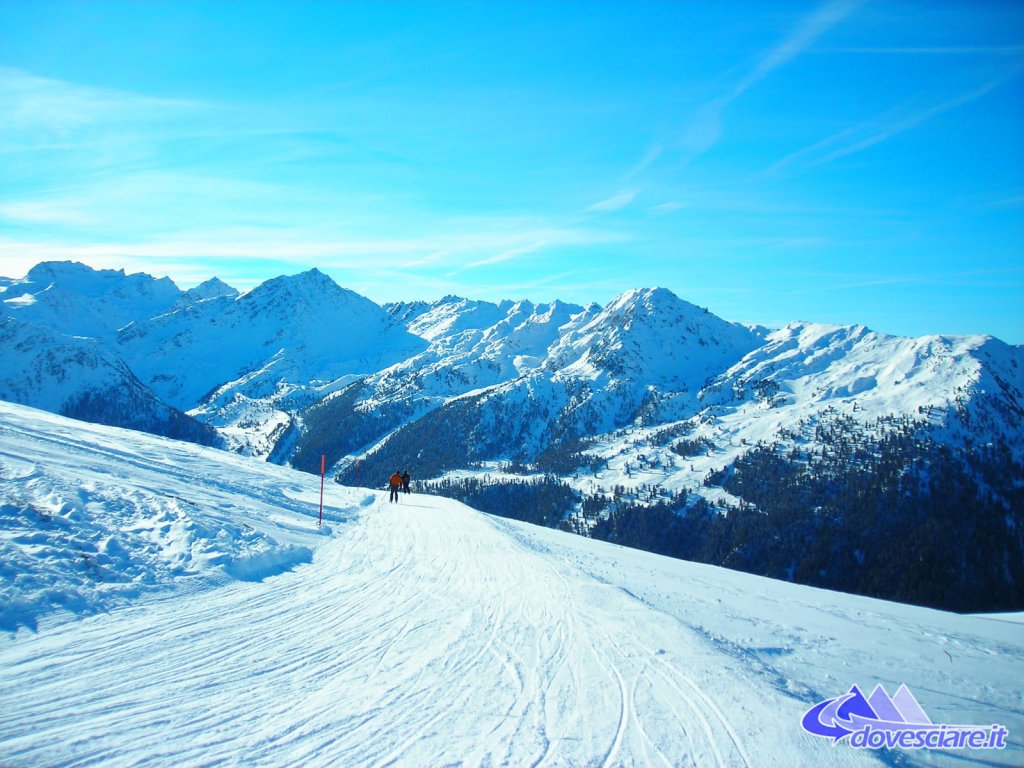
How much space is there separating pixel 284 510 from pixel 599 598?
13.2 metres

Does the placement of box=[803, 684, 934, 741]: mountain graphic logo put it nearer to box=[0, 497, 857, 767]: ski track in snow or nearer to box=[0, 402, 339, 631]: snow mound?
box=[0, 497, 857, 767]: ski track in snow

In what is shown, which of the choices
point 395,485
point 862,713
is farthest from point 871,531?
point 862,713

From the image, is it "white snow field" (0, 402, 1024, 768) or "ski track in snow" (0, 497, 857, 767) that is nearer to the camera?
"ski track in snow" (0, 497, 857, 767)

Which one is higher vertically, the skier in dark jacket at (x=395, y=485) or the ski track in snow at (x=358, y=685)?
the ski track in snow at (x=358, y=685)

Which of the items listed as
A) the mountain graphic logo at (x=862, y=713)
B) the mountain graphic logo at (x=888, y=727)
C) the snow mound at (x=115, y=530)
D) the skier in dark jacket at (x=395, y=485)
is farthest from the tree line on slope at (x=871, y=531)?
the mountain graphic logo at (x=888, y=727)

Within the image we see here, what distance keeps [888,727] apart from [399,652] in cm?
754

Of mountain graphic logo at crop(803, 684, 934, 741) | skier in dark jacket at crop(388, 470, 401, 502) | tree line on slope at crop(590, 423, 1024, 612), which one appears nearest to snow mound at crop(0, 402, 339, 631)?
skier in dark jacket at crop(388, 470, 401, 502)

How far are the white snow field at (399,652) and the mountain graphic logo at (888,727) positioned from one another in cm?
21

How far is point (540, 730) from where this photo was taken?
688 centimetres

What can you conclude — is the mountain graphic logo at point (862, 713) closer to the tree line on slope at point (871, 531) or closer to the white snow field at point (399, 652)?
the white snow field at point (399, 652)

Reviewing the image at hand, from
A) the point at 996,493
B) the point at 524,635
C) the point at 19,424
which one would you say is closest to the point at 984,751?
the point at 524,635

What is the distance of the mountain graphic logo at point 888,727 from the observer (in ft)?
24.6

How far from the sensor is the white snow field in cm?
644

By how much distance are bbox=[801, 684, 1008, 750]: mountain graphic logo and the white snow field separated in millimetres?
214
